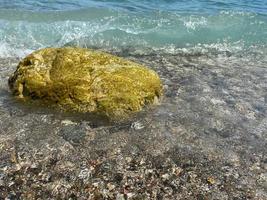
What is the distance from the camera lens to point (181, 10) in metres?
22.7

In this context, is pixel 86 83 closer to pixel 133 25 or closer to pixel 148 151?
pixel 148 151

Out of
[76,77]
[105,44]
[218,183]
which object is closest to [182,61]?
[105,44]

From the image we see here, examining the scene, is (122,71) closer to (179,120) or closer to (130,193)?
(179,120)

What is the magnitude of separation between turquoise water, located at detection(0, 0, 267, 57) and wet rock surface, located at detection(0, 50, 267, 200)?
6.29 meters

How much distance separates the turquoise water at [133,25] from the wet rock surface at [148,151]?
629 cm

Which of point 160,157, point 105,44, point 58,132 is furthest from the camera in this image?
point 105,44

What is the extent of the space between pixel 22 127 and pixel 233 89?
561 cm

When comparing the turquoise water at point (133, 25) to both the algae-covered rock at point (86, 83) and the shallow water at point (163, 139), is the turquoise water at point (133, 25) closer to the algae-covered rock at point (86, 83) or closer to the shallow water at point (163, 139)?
the shallow water at point (163, 139)

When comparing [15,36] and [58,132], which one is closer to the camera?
[58,132]

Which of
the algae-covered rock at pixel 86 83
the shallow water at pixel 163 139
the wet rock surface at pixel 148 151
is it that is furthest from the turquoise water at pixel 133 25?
the wet rock surface at pixel 148 151

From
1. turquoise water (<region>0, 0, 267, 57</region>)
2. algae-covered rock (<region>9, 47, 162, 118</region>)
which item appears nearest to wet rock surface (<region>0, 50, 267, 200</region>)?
algae-covered rock (<region>9, 47, 162, 118</region>)

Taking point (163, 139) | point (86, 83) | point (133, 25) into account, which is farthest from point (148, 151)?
point (133, 25)

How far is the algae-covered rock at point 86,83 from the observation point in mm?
9750

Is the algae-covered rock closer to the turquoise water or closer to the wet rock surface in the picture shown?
the wet rock surface
